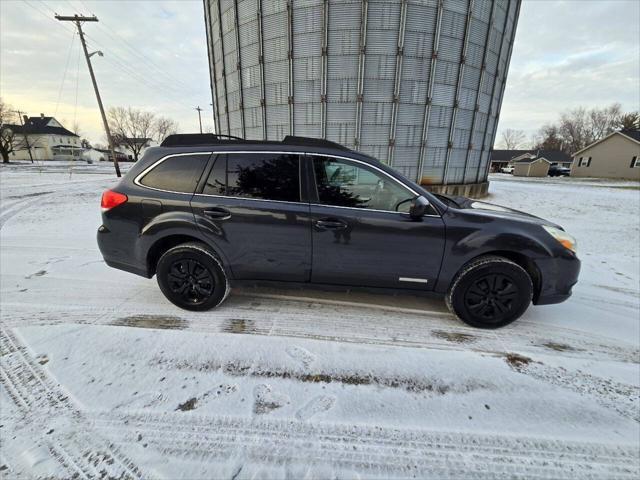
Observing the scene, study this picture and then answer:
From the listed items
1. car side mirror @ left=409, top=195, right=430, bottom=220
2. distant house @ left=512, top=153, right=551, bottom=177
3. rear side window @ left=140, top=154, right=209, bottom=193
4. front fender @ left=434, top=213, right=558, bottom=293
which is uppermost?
distant house @ left=512, top=153, right=551, bottom=177

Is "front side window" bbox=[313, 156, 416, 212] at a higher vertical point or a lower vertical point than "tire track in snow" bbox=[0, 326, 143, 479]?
higher

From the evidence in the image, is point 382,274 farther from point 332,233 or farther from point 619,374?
point 619,374

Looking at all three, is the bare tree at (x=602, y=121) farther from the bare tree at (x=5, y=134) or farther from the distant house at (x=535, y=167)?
the bare tree at (x=5, y=134)

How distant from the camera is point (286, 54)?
416 inches

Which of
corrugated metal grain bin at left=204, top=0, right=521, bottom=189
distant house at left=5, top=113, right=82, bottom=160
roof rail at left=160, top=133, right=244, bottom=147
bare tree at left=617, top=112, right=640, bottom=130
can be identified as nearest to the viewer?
roof rail at left=160, top=133, right=244, bottom=147

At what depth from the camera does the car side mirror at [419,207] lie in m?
2.59

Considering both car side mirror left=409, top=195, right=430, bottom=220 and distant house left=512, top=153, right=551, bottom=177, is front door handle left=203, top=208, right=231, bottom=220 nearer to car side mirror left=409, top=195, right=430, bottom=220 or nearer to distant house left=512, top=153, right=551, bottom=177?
car side mirror left=409, top=195, right=430, bottom=220

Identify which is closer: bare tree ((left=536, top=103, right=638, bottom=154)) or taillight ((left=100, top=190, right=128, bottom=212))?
taillight ((left=100, top=190, right=128, bottom=212))

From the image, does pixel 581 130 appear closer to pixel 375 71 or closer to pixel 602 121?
pixel 602 121

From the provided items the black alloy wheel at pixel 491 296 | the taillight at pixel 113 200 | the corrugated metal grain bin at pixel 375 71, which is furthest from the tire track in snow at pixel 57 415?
the corrugated metal grain bin at pixel 375 71

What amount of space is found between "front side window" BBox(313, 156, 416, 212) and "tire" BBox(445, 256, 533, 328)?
963mm

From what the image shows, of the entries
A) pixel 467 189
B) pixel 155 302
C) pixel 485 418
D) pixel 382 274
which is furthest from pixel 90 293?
pixel 467 189

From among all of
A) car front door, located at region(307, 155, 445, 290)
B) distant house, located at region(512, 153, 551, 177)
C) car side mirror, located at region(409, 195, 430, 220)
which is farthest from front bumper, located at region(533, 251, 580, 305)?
distant house, located at region(512, 153, 551, 177)

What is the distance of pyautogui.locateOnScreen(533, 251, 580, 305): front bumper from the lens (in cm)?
272
